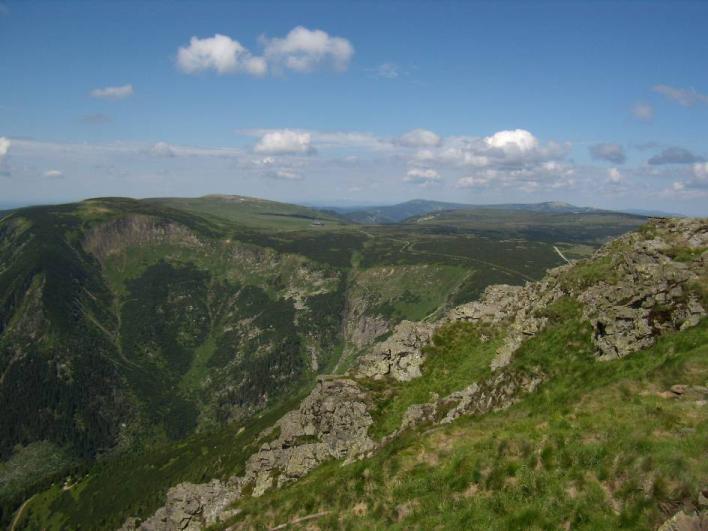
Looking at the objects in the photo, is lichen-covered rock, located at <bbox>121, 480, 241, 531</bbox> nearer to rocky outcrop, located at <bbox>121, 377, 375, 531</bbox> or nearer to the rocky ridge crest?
rocky outcrop, located at <bbox>121, 377, 375, 531</bbox>

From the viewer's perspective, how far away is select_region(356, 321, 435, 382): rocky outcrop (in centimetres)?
6969

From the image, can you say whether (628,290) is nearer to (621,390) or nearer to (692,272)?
(692,272)

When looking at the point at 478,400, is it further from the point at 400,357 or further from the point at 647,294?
the point at 400,357

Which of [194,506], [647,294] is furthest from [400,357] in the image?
[647,294]

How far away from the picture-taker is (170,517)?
213ft

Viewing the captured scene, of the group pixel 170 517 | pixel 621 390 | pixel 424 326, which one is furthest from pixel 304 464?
pixel 621 390

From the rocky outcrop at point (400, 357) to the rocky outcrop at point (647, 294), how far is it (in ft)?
85.6

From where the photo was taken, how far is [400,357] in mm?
72688

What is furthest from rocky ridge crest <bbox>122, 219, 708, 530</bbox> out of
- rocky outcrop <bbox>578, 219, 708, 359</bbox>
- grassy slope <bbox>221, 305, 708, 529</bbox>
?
grassy slope <bbox>221, 305, 708, 529</bbox>

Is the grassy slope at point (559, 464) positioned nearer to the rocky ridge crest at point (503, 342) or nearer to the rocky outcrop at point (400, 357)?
the rocky ridge crest at point (503, 342)

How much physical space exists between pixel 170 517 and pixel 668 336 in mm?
65683

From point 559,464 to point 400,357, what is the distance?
47183mm

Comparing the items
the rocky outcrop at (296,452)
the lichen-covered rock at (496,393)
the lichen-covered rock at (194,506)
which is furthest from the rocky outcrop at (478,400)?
the lichen-covered rock at (194,506)

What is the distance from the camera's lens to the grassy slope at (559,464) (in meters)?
22.3
